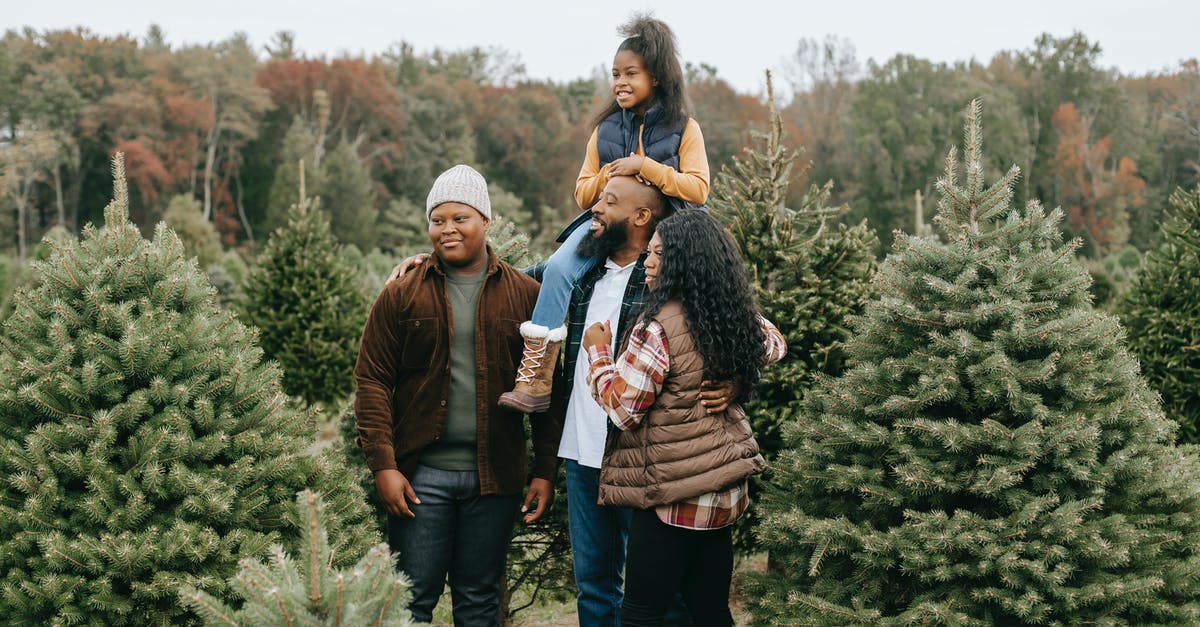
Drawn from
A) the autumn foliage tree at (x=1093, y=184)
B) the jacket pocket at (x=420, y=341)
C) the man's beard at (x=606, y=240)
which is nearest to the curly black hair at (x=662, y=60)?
the man's beard at (x=606, y=240)

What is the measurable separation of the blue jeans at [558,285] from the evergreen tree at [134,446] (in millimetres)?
1087

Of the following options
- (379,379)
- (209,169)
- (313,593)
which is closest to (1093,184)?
(209,169)

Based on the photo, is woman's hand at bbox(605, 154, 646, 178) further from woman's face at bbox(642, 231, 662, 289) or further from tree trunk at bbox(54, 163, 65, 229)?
tree trunk at bbox(54, 163, 65, 229)

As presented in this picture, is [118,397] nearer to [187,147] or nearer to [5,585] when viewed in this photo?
[5,585]

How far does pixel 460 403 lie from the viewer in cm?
383

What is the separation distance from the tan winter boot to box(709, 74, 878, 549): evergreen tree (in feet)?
6.45

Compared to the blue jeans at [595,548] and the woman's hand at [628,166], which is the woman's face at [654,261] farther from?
the blue jeans at [595,548]

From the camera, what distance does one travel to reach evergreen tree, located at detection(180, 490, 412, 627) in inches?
88.5

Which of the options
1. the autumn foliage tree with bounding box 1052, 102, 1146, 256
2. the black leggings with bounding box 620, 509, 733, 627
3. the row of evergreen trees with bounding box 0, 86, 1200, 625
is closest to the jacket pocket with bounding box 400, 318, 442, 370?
the row of evergreen trees with bounding box 0, 86, 1200, 625

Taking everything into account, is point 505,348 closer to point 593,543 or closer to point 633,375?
point 633,375

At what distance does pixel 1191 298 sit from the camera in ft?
23.2

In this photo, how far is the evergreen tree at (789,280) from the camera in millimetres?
5402

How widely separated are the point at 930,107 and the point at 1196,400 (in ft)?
157

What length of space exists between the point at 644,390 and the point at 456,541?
1194 mm
